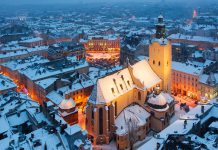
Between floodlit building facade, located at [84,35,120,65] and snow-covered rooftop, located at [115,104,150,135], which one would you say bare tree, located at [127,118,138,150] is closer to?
snow-covered rooftop, located at [115,104,150,135]

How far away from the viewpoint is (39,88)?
10294cm

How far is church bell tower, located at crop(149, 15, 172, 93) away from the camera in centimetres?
8844

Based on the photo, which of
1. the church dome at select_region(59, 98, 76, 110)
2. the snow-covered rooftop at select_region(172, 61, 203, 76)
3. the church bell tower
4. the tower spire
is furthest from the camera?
the snow-covered rooftop at select_region(172, 61, 203, 76)

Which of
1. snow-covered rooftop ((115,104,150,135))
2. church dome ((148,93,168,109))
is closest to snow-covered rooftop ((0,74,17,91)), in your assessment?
snow-covered rooftop ((115,104,150,135))

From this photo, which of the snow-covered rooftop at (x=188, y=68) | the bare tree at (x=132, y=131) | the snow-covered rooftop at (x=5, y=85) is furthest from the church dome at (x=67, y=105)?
the snow-covered rooftop at (x=188, y=68)

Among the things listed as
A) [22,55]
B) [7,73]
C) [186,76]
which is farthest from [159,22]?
[22,55]

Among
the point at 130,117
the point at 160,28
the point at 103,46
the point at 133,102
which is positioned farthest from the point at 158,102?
the point at 103,46

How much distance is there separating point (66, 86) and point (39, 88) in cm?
1084

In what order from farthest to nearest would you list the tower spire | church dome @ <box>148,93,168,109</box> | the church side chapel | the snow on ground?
the tower spire < church dome @ <box>148,93,168,109</box> < the church side chapel < the snow on ground

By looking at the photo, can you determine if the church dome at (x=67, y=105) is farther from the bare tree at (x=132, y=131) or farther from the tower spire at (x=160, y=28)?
the tower spire at (x=160, y=28)

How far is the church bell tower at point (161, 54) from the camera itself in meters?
88.4

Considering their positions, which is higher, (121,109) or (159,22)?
(159,22)

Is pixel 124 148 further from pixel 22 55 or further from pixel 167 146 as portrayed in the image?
pixel 22 55

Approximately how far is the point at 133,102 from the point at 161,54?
53.5 ft
